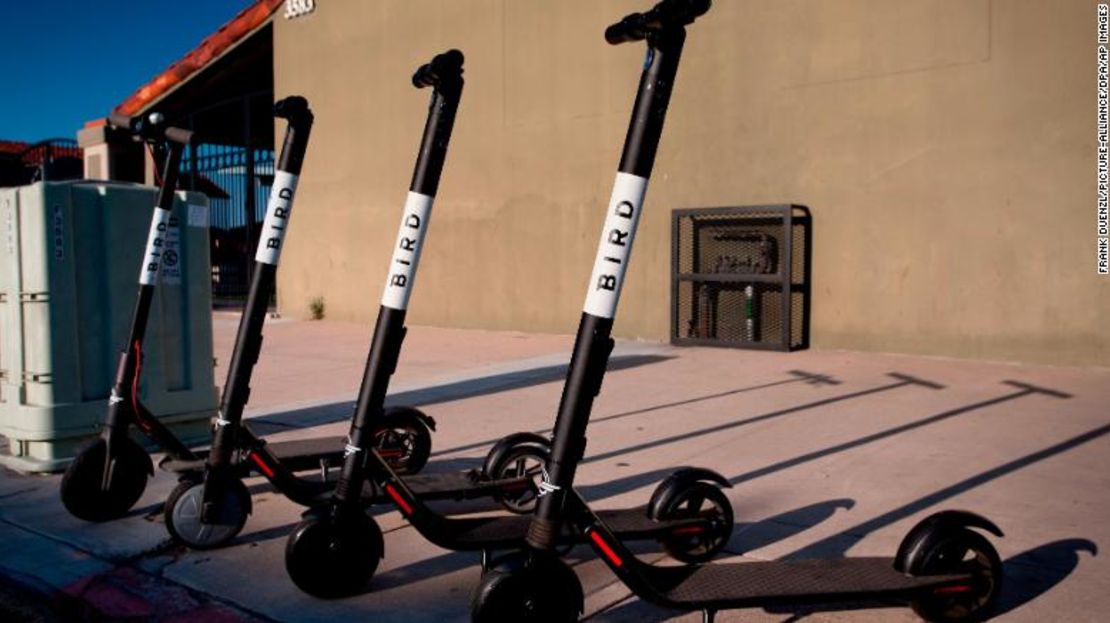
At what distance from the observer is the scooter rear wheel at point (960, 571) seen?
3287mm

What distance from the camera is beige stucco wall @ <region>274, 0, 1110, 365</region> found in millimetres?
9234

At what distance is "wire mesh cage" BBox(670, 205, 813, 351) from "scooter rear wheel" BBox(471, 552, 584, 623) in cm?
785

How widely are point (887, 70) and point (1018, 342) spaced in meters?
3.22

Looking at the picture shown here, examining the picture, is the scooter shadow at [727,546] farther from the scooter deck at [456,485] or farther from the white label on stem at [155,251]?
the white label on stem at [155,251]

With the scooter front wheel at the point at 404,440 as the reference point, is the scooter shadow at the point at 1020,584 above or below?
below

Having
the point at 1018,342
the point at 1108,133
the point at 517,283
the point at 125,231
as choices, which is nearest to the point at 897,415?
the point at 1018,342

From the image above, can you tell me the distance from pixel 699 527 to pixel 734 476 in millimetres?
1587

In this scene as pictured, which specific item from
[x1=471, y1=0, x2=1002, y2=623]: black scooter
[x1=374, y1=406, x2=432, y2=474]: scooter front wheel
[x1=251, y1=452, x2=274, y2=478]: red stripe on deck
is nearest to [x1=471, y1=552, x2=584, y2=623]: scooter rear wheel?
[x1=471, y1=0, x2=1002, y2=623]: black scooter

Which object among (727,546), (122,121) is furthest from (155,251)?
(727,546)

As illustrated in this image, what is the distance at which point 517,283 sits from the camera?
44.9ft

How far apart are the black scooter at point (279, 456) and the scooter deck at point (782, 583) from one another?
1.31 m

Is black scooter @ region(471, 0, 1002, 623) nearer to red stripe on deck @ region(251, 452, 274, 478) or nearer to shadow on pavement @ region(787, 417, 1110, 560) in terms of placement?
shadow on pavement @ region(787, 417, 1110, 560)

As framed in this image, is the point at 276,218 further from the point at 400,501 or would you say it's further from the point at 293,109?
the point at 400,501

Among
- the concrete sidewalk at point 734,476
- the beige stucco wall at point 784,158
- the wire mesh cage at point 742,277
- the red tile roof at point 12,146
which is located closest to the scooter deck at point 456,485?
the concrete sidewalk at point 734,476
